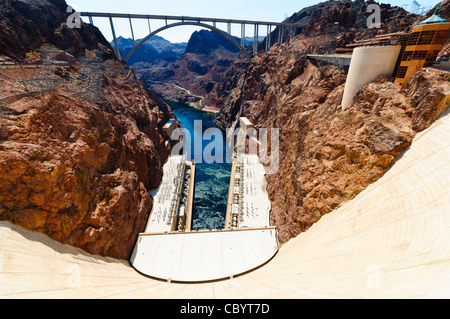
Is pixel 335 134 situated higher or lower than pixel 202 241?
higher

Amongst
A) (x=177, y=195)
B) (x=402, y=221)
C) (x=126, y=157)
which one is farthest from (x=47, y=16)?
(x=402, y=221)

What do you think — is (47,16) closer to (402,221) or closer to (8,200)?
(8,200)

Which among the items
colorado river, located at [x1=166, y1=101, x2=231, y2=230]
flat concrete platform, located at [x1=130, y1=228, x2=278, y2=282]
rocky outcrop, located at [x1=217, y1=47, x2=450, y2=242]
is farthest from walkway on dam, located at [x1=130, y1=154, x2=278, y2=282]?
colorado river, located at [x1=166, y1=101, x2=231, y2=230]

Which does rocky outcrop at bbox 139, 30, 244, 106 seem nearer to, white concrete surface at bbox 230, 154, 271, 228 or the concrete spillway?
white concrete surface at bbox 230, 154, 271, 228

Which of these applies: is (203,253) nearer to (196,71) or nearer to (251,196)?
(251,196)

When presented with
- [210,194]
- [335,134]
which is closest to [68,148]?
[210,194]

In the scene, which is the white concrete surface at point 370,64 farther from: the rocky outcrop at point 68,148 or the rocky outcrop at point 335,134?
the rocky outcrop at point 68,148

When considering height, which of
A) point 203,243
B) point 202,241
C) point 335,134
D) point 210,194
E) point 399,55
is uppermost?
point 399,55

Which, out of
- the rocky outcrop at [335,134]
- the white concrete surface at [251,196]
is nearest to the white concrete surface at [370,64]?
the rocky outcrop at [335,134]
